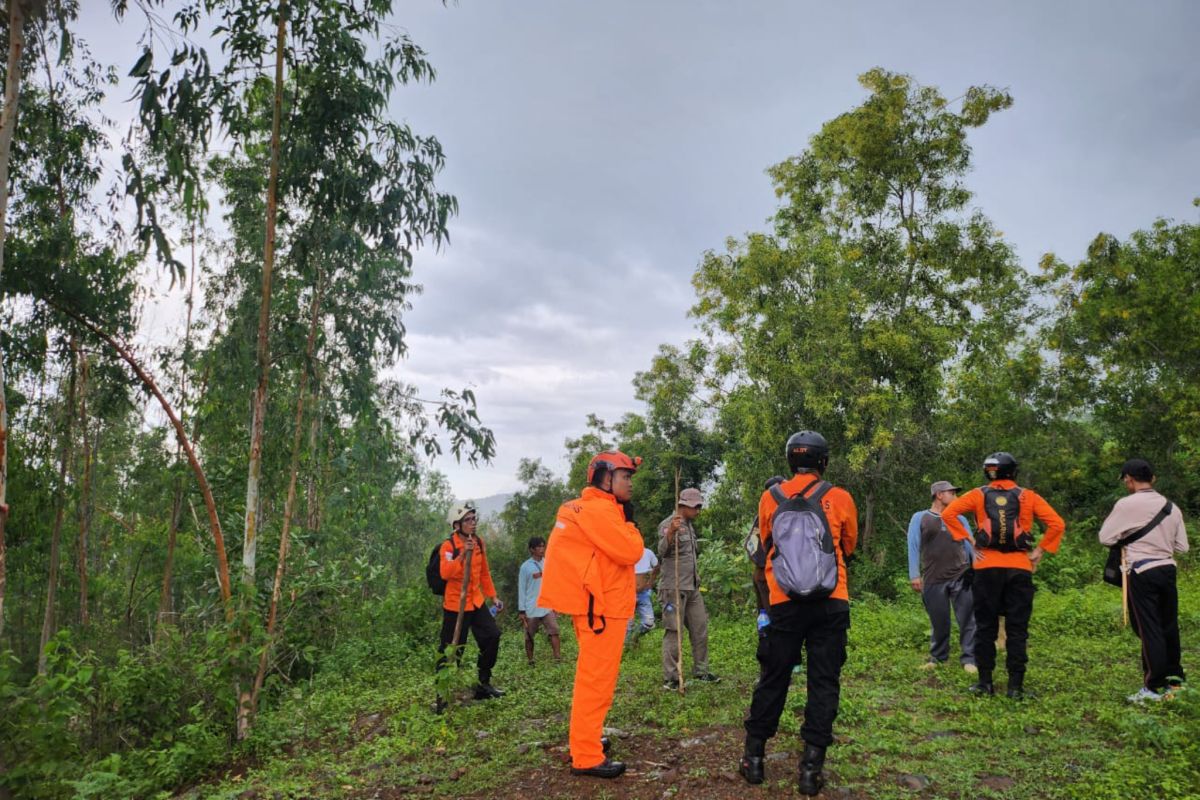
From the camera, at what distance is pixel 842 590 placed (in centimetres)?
425

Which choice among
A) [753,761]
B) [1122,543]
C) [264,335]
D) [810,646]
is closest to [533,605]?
[264,335]

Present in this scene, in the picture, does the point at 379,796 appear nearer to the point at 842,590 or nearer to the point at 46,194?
the point at 842,590

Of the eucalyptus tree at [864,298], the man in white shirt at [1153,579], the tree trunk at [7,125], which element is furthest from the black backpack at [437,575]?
the eucalyptus tree at [864,298]

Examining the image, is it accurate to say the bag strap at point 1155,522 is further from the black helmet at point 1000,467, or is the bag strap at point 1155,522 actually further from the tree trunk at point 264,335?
the tree trunk at point 264,335

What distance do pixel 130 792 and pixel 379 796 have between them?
2.17 m

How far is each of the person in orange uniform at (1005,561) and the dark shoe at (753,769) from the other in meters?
2.71

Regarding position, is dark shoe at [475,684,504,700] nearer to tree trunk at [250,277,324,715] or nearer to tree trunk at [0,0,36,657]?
tree trunk at [250,277,324,715]

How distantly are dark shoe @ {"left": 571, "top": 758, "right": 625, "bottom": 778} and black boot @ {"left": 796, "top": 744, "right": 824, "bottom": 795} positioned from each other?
3.61 feet

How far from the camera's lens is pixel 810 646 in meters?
4.25

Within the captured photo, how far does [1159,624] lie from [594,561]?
14.2ft

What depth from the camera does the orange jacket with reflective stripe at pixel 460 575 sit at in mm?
7227

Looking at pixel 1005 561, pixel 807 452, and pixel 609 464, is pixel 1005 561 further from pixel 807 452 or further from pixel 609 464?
pixel 609 464

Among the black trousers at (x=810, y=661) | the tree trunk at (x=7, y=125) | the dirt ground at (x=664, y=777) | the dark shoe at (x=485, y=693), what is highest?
the tree trunk at (x=7, y=125)

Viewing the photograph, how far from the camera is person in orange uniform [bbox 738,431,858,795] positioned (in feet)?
13.5
